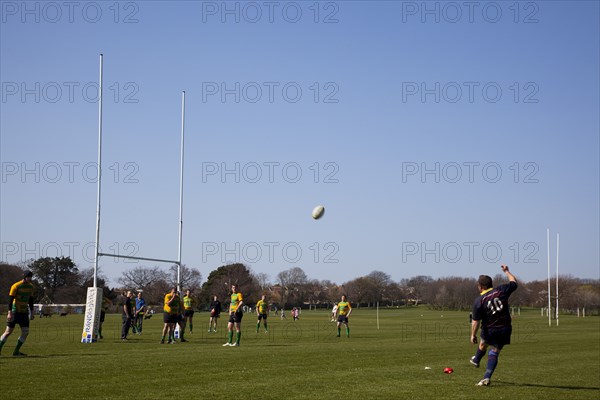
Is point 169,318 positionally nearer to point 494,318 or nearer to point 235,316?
point 235,316

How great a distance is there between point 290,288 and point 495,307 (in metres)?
154

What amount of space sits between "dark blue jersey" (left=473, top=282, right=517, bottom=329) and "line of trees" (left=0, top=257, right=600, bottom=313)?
87.6 metres

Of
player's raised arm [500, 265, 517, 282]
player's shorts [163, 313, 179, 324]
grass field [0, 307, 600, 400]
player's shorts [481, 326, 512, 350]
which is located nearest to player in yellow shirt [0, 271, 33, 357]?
grass field [0, 307, 600, 400]

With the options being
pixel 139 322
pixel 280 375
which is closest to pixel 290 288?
pixel 139 322

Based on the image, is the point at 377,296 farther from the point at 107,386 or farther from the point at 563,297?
the point at 107,386

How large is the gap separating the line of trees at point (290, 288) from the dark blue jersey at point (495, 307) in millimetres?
87585

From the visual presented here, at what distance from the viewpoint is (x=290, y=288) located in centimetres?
16612

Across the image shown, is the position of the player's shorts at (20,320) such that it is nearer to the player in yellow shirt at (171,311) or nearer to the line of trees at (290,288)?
the player in yellow shirt at (171,311)

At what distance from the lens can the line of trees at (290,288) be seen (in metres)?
119

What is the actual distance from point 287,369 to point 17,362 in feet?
22.0

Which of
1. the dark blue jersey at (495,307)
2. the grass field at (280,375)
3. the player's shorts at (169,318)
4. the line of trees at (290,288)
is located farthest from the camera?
the line of trees at (290,288)

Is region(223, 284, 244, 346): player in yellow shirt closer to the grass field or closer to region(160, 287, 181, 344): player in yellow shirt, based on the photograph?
region(160, 287, 181, 344): player in yellow shirt

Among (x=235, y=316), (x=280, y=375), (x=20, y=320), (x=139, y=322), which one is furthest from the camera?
(x=139, y=322)

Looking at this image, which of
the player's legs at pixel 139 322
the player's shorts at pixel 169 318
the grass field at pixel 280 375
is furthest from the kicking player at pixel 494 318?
the player's legs at pixel 139 322
